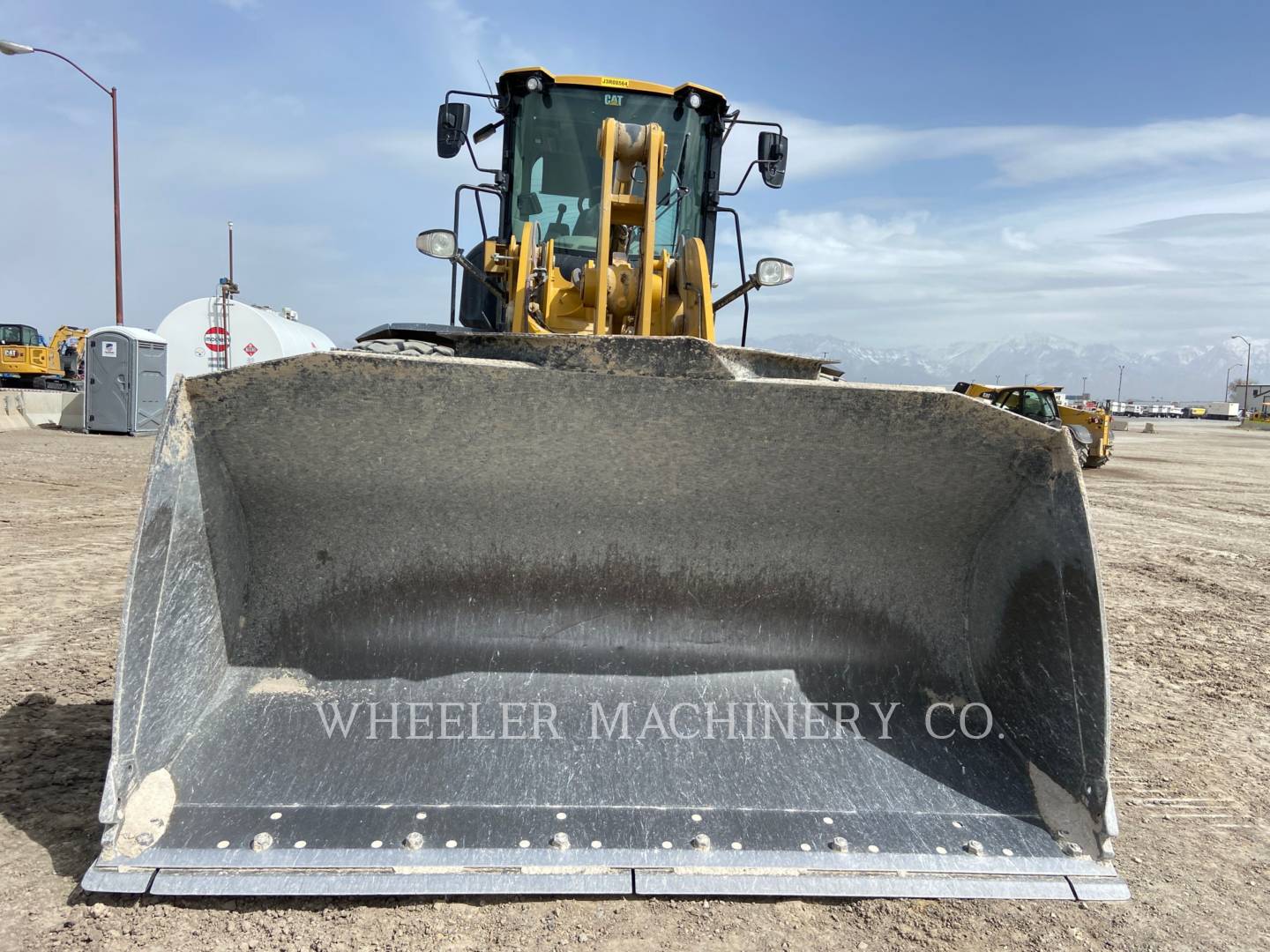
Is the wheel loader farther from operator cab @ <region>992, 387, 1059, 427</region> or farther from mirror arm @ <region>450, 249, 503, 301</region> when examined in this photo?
operator cab @ <region>992, 387, 1059, 427</region>

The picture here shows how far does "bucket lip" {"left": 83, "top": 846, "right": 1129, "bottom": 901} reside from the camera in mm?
1741

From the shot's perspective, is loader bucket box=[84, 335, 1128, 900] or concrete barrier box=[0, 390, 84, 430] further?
concrete barrier box=[0, 390, 84, 430]

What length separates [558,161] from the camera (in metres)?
4.39

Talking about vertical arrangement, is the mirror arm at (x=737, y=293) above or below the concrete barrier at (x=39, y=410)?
above

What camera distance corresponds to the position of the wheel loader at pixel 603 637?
1847mm

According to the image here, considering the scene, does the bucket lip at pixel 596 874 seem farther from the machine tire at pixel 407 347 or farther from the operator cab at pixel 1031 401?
the operator cab at pixel 1031 401

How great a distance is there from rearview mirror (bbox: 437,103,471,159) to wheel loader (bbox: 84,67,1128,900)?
2233mm

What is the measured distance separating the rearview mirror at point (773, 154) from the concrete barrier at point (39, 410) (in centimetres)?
1413

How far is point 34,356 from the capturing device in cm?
2775

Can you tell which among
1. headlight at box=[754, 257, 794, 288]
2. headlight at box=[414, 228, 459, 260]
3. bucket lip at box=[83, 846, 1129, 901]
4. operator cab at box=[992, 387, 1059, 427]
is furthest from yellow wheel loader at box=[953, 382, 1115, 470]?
bucket lip at box=[83, 846, 1129, 901]

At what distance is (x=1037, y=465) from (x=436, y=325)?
102 inches

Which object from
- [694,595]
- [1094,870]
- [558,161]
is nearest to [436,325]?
[558,161]

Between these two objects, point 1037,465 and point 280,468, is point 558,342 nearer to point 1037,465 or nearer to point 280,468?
point 280,468

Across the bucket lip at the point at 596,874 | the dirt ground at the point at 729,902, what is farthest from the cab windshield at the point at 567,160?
the bucket lip at the point at 596,874
